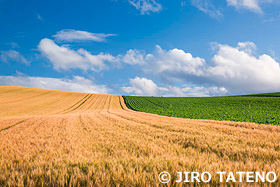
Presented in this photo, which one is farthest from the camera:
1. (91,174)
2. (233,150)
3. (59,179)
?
(233,150)

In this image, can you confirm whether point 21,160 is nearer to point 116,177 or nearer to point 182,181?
point 116,177

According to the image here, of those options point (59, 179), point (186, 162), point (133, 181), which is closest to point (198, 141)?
point (186, 162)

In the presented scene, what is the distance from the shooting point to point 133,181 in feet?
7.74

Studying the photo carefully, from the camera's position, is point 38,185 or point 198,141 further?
point 198,141

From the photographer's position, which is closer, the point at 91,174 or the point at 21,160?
the point at 91,174

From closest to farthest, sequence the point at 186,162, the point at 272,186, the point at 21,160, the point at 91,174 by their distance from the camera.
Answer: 1. the point at 272,186
2. the point at 91,174
3. the point at 186,162
4. the point at 21,160

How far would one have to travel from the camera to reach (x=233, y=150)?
14.4 ft

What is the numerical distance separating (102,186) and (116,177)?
264 mm

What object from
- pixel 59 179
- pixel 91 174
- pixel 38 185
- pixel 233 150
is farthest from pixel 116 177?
pixel 233 150

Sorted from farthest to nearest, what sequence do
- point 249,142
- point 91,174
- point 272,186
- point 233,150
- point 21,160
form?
point 249,142, point 233,150, point 21,160, point 91,174, point 272,186

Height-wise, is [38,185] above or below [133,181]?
below

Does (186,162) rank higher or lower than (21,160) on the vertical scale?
higher

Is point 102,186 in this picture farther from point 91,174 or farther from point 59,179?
point 59,179

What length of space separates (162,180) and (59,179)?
1.74 metres
